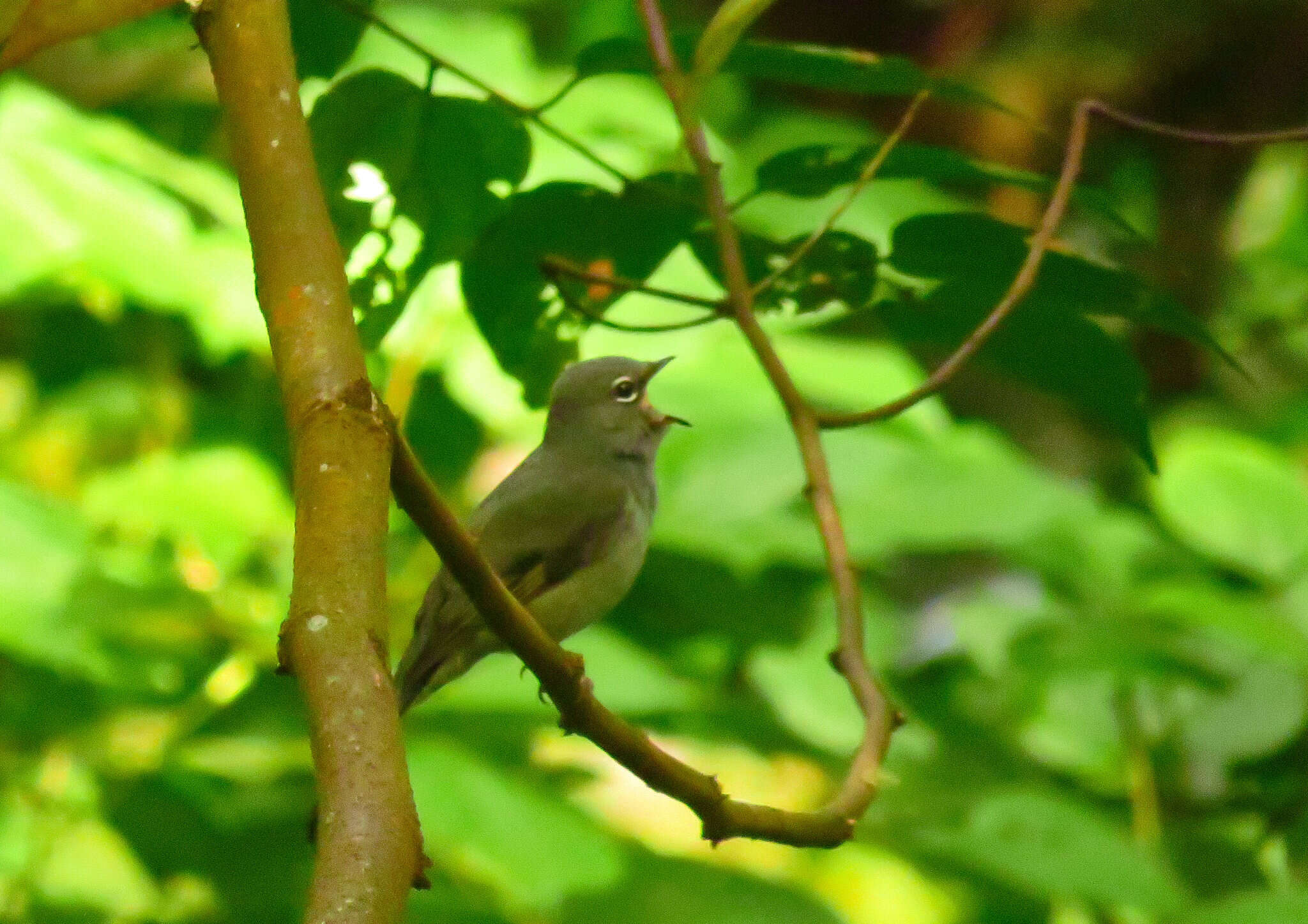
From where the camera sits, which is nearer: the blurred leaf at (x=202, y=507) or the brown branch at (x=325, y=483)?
A: the brown branch at (x=325, y=483)

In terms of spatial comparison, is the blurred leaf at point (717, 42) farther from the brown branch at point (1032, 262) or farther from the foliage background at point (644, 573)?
the brown branch at point (1032, 262)

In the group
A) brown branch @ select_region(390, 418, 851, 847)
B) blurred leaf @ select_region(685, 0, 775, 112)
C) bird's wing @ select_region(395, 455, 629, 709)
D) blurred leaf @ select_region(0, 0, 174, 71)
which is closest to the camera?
brown branch @ select_region(390, 418, 851, 847)

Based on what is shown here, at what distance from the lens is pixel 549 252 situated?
6.79 feet

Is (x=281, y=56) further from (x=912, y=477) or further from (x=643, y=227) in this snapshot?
(x=912, y=477)

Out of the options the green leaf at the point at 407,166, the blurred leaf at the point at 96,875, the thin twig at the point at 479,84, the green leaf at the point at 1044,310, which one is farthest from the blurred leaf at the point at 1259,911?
the blurred leaf at the point at 96,875

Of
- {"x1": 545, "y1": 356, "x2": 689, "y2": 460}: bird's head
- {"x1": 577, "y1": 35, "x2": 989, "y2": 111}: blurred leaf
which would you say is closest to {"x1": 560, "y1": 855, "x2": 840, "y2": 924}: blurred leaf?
{"x1": 545, "y1": 356, "x2": 689, "y2": 460}: bird's head

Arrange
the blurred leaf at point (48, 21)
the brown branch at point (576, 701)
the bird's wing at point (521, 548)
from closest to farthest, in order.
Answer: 1. the brown branch at point (576, 701)
2. the blurred leaf at point (48, 21)
3. the bird's wing at point (521, 548)

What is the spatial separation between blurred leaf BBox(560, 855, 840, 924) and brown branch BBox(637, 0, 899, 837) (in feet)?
3.12

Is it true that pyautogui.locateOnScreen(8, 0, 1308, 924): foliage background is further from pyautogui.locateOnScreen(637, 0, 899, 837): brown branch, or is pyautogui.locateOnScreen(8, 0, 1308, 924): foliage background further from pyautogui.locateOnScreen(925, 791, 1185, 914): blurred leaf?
pyautogui.locateOnScreen(637, 0, 899, 837): brown branch

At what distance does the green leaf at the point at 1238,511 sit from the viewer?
3512 mm

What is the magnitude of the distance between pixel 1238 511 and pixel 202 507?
236 centimetres

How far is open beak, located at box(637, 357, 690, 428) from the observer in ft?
9.16

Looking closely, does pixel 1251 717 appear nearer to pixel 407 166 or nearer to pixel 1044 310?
pixel 1044 310

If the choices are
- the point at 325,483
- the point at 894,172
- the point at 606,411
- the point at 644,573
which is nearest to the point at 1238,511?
the point at 644,573
